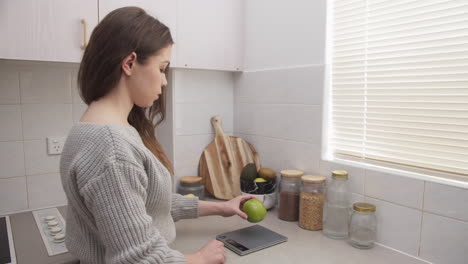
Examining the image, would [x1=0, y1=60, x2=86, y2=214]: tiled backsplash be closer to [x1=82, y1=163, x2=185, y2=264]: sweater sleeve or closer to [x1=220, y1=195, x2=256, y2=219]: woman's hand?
[x1=220, y1=195, x2=256, y2=219]: woman's hand

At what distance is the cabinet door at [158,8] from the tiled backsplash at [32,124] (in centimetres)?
38

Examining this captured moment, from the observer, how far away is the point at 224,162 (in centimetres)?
171

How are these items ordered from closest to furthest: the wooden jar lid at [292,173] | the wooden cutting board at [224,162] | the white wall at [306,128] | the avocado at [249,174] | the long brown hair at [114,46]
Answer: the long brown hair at [114,46] → the white wall at [306,128] → the wooden jar lid at [292,173] → the avocado at [249,174] → the wooden cutting board at [224,162]

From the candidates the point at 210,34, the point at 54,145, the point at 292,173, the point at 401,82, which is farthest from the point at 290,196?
the point at 54,145

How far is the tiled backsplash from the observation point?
144 cm

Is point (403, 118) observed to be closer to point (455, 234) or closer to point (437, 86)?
point (437, 86)

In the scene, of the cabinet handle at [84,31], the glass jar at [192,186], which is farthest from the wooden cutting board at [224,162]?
the cabinet handle at [84,31]

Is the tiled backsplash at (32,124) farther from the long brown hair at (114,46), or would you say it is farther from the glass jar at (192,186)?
the long brown hair at (114,46)

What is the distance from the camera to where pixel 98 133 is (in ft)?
2.51

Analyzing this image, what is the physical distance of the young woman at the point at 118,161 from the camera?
73 cm

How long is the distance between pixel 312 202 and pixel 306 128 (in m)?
0.31

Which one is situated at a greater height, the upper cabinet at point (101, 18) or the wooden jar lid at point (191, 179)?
the upper cabinet at point (101, 18)

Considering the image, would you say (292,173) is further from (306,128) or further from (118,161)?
(118,161)

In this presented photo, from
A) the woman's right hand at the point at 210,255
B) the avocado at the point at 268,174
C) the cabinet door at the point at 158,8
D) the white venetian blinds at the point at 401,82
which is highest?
the cabinet door at the point at 158,8
